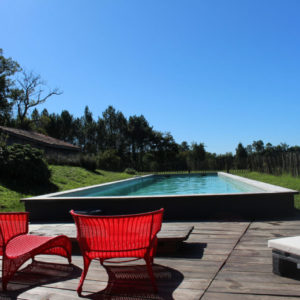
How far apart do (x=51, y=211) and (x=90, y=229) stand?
3724 mm

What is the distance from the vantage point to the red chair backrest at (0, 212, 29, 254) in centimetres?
266

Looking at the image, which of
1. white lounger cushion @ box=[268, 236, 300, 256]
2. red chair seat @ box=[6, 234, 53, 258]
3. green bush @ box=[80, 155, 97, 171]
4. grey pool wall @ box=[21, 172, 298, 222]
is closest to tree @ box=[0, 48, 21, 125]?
green bush @ box=[80, 155, 97, 171]

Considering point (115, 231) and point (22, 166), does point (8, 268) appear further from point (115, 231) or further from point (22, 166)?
point (22, 166)

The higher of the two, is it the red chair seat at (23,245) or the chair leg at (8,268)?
the red chair seat at (23,245)

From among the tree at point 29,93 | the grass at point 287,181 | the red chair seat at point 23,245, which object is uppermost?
the tree at point 29,93

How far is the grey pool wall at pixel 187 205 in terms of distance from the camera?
5.14m

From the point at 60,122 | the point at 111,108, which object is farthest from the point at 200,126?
the point at 60,122

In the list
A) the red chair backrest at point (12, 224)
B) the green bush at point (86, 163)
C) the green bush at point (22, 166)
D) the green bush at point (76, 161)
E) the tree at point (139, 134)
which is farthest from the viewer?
the tree at point (139, 134)

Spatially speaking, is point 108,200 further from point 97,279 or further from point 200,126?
point 200,126

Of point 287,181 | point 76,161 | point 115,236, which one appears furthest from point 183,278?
point 76,161

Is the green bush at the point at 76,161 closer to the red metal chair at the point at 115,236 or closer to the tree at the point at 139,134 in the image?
the red metal chair at the point at 115,236

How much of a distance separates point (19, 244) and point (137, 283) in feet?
4.12

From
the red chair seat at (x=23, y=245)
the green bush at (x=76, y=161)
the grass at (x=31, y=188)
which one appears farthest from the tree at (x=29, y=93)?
the red chair seat at (x=23, y=245)

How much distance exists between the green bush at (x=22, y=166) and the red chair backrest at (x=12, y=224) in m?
8.32
